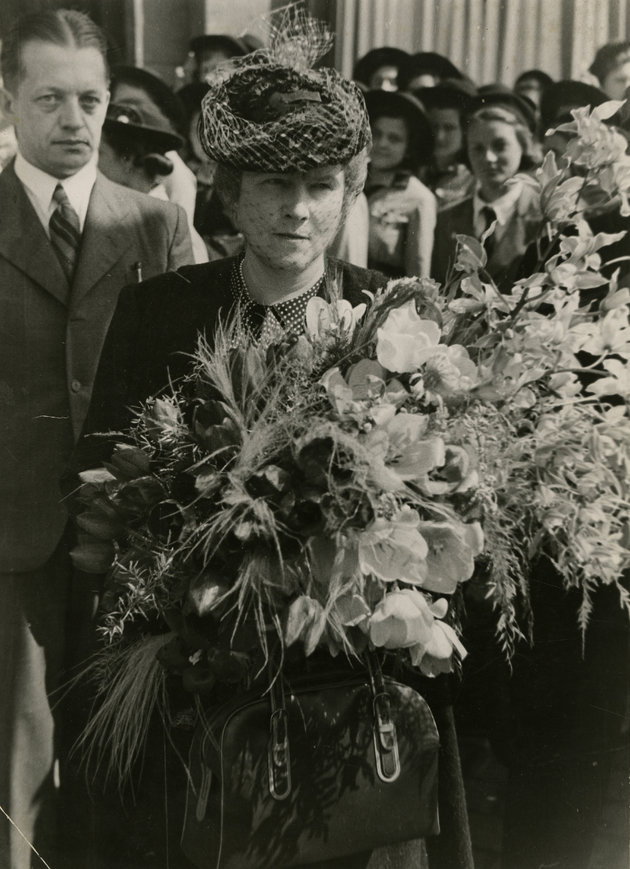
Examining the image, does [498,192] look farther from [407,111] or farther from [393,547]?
[393,547]

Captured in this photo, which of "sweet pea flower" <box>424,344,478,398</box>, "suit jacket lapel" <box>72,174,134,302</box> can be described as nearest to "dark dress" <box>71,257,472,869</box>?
"suit jacket lapel" <box>72,174,134,302</box>

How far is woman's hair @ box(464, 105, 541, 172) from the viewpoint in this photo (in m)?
2.35

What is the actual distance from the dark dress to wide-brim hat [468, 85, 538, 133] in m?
0.57

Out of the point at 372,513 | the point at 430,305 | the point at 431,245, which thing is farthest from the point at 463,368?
the point at 431,245

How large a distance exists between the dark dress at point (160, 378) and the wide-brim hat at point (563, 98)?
0.66m

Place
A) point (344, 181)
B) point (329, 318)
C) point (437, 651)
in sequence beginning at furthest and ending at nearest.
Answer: point (344, 181) < point (329, 318) < point (437, 651)

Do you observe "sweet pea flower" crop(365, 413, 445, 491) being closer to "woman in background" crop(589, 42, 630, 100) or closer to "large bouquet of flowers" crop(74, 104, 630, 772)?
"large bouquet of flowers" crop(74, 104, 630, 772)

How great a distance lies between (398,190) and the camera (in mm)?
2357

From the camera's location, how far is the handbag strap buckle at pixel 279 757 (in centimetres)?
157

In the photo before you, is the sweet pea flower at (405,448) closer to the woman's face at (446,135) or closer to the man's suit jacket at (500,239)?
the man's suit jacket at (500,239)

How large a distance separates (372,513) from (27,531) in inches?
47.8

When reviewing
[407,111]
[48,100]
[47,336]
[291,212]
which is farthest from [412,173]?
[47,336]

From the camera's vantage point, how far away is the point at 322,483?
1.45m

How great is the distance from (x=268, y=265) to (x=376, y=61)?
71 cm
